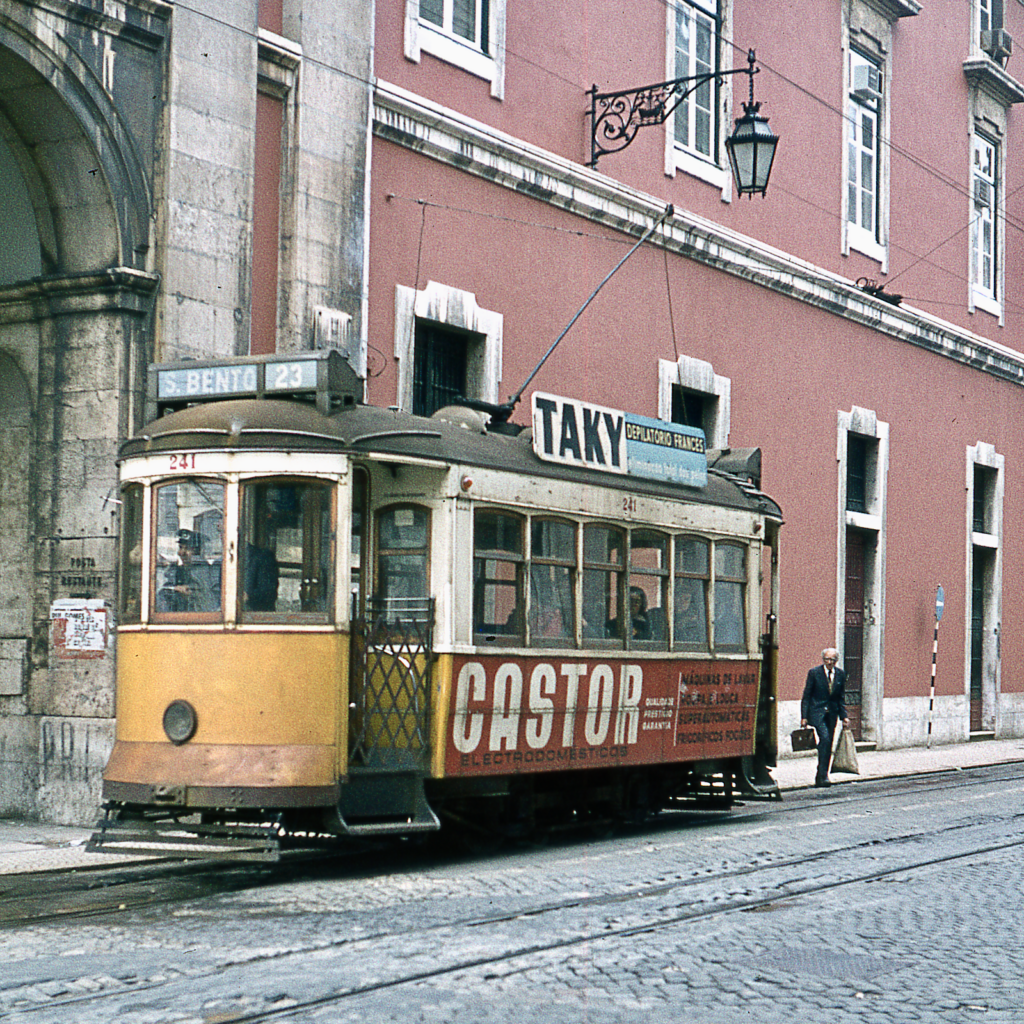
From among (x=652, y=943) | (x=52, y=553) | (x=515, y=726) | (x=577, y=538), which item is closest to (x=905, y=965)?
(x=652, y=943)

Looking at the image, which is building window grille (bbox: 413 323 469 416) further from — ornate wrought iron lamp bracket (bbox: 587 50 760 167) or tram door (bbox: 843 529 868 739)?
tram door (bbox: 843 529 868 739)

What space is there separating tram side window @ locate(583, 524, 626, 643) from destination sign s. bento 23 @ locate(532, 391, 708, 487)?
0.51 meters

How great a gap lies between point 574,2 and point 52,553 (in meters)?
9.18

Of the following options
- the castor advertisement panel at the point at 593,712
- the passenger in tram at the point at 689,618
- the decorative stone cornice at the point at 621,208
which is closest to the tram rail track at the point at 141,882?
the castor advertisement panel at the point at 593,712

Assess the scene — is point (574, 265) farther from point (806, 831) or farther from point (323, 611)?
point (323, 611)

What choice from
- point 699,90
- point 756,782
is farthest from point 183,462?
point 699,90

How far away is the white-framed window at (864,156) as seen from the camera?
2458 centimetres

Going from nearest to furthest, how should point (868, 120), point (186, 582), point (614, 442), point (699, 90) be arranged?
point (186, 582)
point (614, 442)
point (699, 90)
point (868, 120)

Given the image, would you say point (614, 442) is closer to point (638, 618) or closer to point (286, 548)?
point (638, 618)

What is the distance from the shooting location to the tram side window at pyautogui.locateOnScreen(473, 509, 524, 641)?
37.3ft

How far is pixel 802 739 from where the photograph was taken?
54.4 feet

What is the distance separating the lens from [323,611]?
34.3ft

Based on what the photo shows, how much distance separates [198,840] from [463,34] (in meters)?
10.2

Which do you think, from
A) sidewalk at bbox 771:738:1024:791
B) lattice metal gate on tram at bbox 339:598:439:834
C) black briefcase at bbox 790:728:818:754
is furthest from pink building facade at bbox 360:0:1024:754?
lattice metal gate on tram at bbox 339:598:439:834
